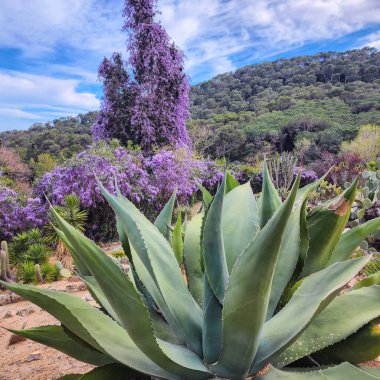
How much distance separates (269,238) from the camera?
2.47ft

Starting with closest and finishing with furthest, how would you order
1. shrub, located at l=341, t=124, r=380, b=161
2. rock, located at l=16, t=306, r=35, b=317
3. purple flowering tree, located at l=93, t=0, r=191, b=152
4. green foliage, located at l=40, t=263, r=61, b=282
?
rock, located at l=16, t=306, r=35, b=317 < green foliage, located at l=40, t=263, r=61, b=282 < purple flowering tree, located at l=93, t=0, r=191, b=152 < shrub, located at l=341, t=124, r=380, b=161

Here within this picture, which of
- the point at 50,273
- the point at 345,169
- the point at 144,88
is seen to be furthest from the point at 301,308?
the point at 144,88

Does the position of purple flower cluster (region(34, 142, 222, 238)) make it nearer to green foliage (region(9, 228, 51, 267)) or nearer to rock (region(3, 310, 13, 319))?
green foliage (region(9, 228, 51, 267))

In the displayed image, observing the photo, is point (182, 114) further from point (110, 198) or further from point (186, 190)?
point (110, 198)

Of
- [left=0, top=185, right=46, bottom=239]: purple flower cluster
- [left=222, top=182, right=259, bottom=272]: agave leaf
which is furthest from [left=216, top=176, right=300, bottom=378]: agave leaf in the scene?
[left=0, top=185, right=46, bottom=239]: purple flower cluster

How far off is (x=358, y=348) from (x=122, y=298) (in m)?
0.66

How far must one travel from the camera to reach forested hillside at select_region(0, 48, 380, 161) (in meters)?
28.0

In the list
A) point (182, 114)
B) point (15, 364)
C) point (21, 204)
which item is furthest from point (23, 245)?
point (182, 114)

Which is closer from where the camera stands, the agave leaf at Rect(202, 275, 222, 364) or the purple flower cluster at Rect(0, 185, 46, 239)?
the agave leaf at Rect(202, 275, 222, 364)

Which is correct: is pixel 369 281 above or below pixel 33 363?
above

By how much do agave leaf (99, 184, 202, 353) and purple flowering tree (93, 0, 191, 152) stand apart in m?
13.5

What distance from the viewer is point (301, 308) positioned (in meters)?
0.94

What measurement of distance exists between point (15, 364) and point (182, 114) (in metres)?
14.0

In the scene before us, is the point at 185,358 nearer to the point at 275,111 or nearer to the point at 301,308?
the point at 301,308
